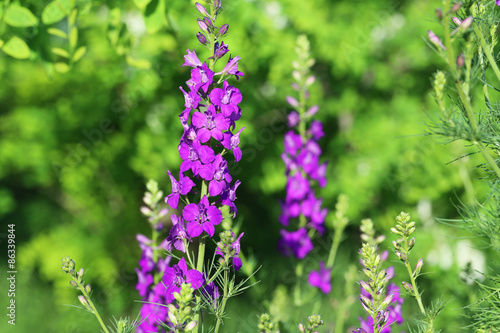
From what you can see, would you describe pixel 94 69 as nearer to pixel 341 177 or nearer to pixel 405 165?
pixel 341 177

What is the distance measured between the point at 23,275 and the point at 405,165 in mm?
4949

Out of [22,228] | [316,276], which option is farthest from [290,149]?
[22,228]

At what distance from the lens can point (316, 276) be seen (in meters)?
2.69

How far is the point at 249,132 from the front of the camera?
430 cm

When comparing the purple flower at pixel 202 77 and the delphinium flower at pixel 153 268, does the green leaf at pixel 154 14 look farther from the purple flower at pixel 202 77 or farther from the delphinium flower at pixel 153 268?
the purple flower at pixel 202 77

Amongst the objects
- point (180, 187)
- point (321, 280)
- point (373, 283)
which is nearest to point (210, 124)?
point (180, 187)

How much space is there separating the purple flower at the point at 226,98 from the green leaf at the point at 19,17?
5.16 feet

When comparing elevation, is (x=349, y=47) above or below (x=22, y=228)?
above

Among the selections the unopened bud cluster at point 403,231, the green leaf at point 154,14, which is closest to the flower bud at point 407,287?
the unopened bud cluster at point 403,231

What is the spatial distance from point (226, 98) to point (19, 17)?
64.0 inches

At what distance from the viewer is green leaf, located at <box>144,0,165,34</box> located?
2590mm

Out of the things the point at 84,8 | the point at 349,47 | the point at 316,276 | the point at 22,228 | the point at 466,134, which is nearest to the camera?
the point at 466,134

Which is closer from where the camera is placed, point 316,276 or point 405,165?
point 316,276

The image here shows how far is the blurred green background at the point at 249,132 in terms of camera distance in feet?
14.3
